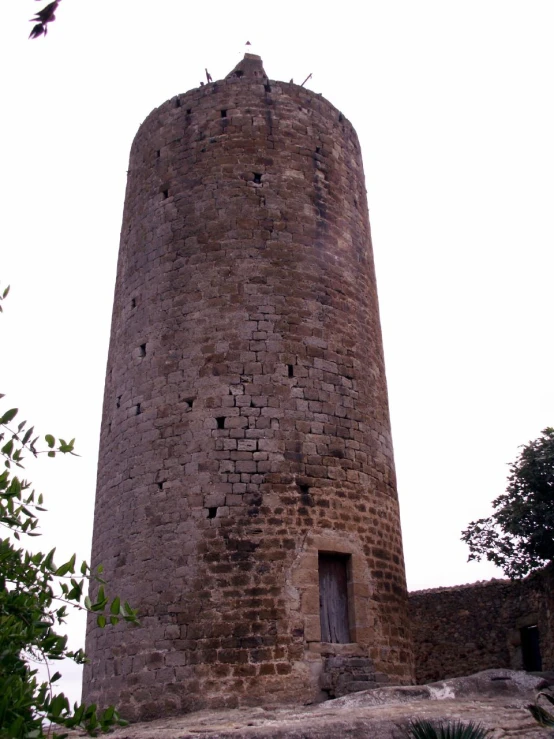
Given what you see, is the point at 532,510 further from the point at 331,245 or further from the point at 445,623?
the point at 331,245

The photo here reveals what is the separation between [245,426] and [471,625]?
32.9ft

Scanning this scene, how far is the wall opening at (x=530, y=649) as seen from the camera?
1664cm

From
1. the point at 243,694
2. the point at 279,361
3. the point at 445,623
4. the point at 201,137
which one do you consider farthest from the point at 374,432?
the point at 445,623

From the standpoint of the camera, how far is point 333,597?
985 centimetres

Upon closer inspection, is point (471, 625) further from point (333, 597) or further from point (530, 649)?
point (333, 597)

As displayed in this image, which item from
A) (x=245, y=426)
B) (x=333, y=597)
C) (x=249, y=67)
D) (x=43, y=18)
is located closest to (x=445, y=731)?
(x=333, y=597)

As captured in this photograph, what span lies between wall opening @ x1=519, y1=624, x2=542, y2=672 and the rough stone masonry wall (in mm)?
187

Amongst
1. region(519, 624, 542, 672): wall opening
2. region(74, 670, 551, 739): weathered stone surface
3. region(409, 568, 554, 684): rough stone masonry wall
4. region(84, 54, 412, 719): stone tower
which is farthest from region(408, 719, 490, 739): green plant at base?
region(519, 624, 542, 672): wall opening

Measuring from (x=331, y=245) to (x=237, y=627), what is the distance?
5799 millimetres

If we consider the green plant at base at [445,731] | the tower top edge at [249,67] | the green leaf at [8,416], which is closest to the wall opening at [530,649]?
the green plant at base at [445,731]

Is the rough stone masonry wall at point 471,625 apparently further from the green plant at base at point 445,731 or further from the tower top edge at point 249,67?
the tower top edge at point 249,67

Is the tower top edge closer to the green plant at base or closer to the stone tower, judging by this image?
the stone tower

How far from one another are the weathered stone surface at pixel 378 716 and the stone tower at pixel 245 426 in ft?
2.76

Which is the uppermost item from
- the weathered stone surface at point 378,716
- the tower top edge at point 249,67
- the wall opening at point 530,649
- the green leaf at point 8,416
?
the tower top edge at point 249,67
